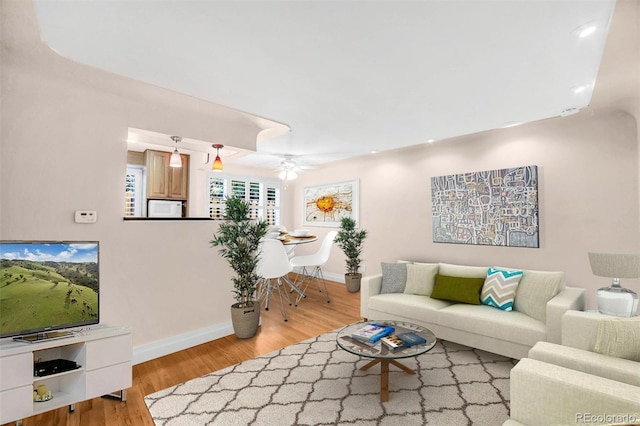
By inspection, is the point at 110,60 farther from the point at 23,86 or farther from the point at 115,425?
the point at 115,425

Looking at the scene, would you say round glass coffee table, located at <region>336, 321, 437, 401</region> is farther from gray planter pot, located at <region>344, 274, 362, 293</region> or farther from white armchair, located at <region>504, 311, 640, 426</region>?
gray planter pot, located at <region>344, 274, 362, 293</region>

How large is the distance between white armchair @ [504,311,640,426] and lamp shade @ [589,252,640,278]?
50 centimetres

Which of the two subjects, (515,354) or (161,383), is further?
(515,354)

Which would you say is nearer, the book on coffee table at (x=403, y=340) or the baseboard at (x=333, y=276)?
the book on coffee table at (x=403, y=340)

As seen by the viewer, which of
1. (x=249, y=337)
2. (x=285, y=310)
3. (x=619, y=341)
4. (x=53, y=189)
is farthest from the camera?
(x=285, y=310)

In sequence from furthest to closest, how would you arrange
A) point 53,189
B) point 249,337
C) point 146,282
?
point 249,337
point 146,282
point 53,189

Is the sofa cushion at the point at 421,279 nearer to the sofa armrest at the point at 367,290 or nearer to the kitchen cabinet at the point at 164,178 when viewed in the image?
the sofa armrest at the point at 367,290

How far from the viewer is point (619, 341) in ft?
5.29

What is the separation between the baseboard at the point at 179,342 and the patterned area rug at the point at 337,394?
0.65 m

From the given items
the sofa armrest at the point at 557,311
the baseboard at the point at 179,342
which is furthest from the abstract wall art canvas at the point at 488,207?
the baseboard at the point at 179,342

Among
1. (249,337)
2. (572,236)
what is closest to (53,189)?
(249,337)

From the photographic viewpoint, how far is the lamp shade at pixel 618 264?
199 cm

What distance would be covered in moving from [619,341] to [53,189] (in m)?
3.83

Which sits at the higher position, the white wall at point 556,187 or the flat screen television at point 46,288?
the white wall at point 556,187
